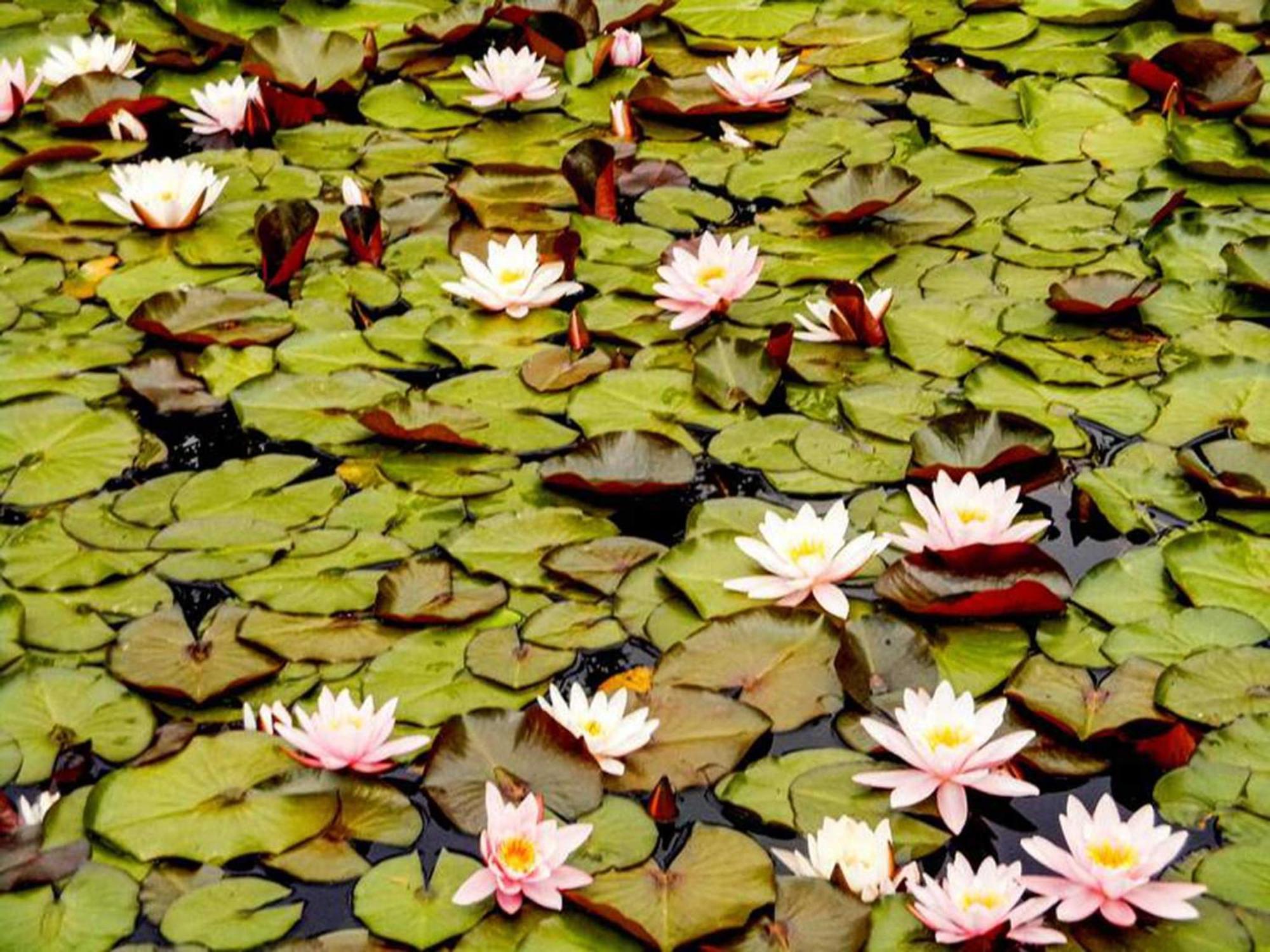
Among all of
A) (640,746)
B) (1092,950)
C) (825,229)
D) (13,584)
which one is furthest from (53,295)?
(1092,950)

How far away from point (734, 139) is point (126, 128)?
64.4 inches

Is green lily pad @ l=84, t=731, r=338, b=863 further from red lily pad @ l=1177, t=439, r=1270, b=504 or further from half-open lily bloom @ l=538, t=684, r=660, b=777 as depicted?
red lily pad @ l=1177, t=439, r=1270, b=504

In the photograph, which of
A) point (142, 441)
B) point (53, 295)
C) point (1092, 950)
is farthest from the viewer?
point (53, 295)

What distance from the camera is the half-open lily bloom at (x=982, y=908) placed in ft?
6.93

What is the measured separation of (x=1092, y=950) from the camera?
7.02 feet

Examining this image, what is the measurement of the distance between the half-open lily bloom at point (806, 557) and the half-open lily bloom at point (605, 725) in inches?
15.6

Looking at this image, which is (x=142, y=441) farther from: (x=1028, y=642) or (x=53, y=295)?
(x=1028, y=642)

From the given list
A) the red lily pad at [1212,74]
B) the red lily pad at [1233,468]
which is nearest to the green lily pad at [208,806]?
the red lily pad at [1233,468]

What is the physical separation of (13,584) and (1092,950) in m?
1.90

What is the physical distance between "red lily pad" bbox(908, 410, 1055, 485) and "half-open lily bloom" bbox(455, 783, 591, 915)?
1.10 m

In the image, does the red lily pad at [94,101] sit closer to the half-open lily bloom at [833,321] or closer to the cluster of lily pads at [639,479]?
the cluster of lily pads at [639,479]

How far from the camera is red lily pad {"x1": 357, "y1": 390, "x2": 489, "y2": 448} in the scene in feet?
10.5

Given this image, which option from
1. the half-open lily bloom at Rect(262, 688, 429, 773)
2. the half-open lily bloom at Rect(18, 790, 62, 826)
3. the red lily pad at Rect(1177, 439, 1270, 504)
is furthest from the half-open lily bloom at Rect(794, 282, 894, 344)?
the half-open lily bloom at Rect(18, 790, 62, 826)

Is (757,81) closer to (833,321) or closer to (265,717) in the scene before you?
(833,321)
